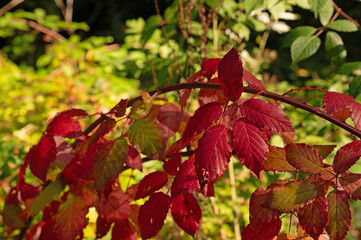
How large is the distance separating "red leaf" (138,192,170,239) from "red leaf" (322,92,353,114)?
1.22ft

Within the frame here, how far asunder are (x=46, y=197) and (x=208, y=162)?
49 centimetres

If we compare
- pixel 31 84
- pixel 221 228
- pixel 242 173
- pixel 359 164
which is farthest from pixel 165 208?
pixel 31 84

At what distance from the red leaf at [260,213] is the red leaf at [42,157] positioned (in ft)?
1.52

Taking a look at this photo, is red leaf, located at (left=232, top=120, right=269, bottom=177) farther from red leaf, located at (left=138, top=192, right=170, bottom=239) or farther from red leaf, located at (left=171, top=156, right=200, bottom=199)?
red leaf, located at (left=138, top=192, right=170, bottom=239)

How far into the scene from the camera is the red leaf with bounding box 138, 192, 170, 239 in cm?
71

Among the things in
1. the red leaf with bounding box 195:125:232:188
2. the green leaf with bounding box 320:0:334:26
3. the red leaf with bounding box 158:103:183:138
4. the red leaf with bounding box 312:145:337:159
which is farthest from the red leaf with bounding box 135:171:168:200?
the green leaf with bounding box 320:0:334:26

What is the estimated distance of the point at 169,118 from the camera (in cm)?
78

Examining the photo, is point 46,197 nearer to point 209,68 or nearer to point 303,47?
point 209,68

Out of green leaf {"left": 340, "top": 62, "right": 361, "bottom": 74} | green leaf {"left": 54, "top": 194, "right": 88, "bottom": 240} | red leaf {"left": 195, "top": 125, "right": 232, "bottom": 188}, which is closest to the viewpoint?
red leaf {"left": 195, "top": 125, "right": 232, "bottom": 188}

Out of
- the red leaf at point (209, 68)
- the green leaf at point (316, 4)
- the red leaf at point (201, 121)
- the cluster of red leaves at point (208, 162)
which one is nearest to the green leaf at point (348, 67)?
the green leaf at point (316, 4)

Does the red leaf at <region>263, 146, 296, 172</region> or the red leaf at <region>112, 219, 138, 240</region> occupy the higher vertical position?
the red leaf at <region>263, 146, 296, 172</region>

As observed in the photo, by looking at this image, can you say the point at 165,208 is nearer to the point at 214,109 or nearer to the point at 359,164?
the point at 214,109

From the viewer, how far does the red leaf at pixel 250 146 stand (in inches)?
22.2

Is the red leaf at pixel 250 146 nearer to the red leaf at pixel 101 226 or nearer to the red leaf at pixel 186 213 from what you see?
the red leaf at pixel 186 213
